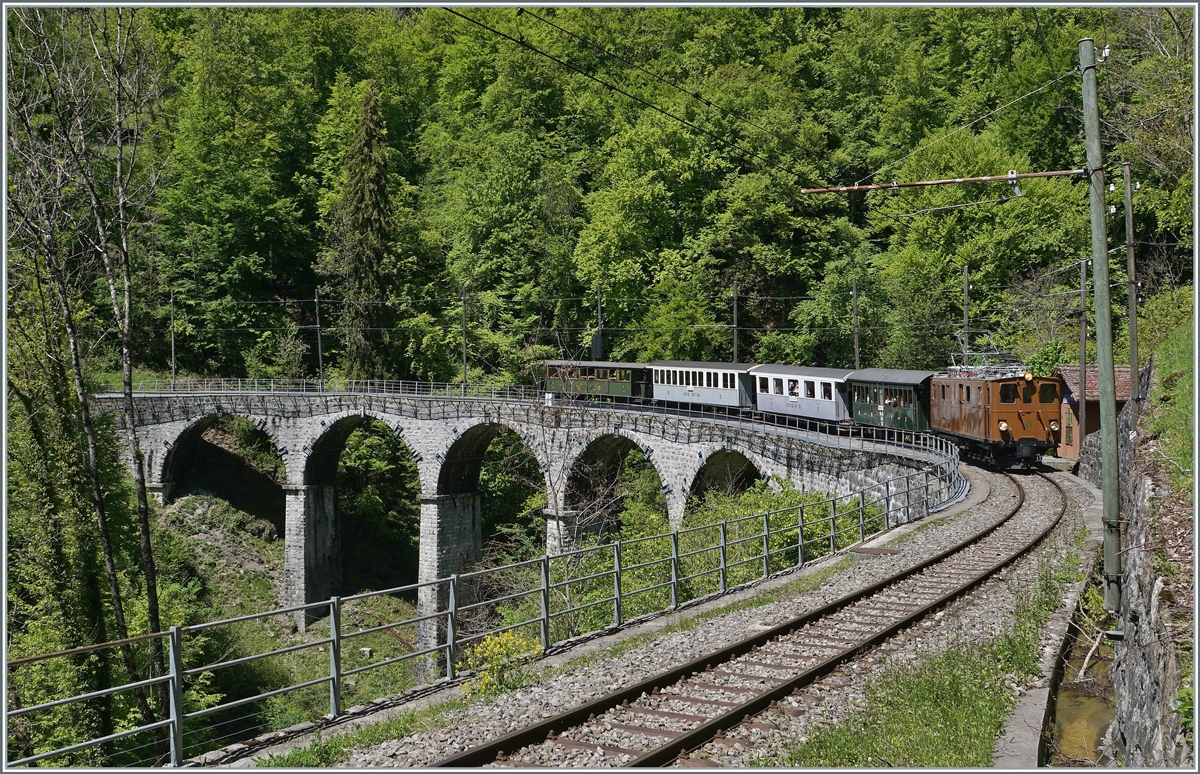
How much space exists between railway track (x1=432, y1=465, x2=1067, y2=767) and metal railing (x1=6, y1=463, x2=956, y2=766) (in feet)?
4.41

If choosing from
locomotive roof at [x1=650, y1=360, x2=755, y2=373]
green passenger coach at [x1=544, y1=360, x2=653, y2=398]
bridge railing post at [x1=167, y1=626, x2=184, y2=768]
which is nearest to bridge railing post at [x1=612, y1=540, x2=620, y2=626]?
bridge railing post at [x1=167, y1=626, x2=184, y2=768]

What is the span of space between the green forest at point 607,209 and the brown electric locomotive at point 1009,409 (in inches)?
275

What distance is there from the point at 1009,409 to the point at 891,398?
4.76 metres

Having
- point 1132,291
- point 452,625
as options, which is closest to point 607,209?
point 1132,291

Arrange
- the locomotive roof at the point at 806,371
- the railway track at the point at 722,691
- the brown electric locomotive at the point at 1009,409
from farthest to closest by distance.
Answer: the locomotive roof at the point at 806,371
the brown electric locomotive at the point at 1009,409
the railway track at the point at 722,691

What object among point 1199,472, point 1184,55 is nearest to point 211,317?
point 1184,55

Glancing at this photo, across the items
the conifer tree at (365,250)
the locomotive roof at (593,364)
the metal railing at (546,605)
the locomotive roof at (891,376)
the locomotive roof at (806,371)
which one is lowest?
the metal railing at (546,605)

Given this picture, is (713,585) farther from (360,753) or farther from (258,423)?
(258,423)

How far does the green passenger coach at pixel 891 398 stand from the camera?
27859 millimetres

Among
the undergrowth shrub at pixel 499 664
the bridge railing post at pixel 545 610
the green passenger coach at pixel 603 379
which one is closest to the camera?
the undergrowth shrub at pixel 499 664

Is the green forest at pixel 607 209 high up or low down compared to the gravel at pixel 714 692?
up

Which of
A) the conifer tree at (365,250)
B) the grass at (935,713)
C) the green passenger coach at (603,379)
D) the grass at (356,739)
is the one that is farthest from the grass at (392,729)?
the conifer tree at (365,250)

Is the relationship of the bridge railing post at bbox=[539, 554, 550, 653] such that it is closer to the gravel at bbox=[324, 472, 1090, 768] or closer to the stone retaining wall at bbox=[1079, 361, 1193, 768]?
the gravel at bbox=[324, 472, 1090, 768]

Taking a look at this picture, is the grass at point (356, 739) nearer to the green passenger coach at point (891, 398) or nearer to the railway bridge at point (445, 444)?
the railway bridge at point (445, 444)
